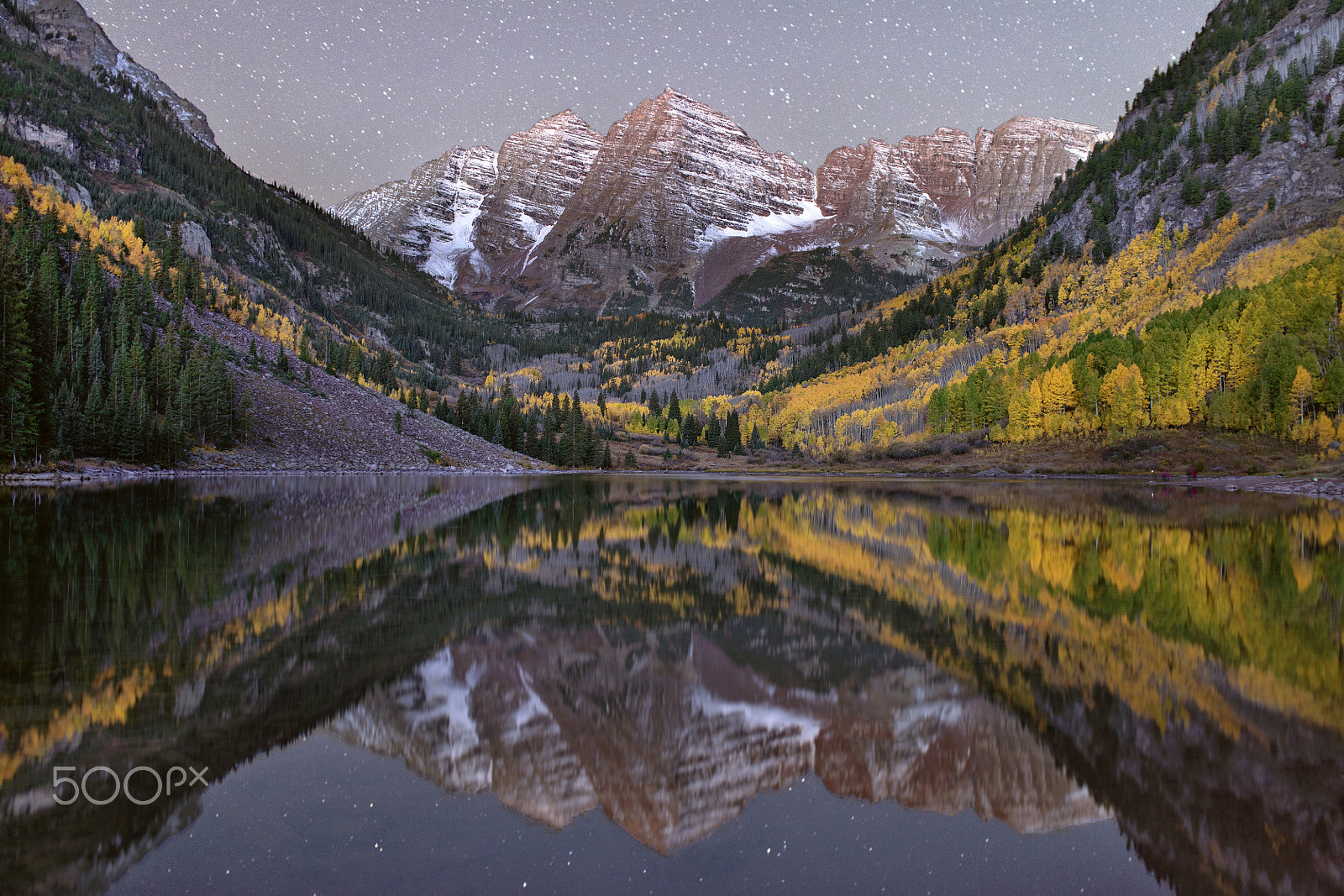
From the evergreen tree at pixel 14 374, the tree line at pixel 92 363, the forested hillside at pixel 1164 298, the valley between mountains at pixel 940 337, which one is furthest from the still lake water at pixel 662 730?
the forested hillside at pixel 1164 298

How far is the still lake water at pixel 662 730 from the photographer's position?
536cm

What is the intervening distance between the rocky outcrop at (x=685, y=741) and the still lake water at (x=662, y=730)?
0.13 feet

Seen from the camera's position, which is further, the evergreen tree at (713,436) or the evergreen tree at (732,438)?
the evergreen tree at (713,436)

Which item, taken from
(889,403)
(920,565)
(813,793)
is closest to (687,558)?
(920,565)

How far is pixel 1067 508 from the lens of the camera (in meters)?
39.1

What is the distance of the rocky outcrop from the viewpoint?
21.4 feet

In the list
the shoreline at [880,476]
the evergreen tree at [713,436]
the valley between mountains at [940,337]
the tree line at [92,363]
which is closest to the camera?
the shoreline at [880,476]

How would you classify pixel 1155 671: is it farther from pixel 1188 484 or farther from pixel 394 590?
pixel 1188 484

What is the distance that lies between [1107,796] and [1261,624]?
856 centimetres

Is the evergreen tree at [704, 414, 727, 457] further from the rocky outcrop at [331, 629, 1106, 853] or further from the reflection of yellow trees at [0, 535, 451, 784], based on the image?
the rocky outcrop at [331, 629, 1106, 853]

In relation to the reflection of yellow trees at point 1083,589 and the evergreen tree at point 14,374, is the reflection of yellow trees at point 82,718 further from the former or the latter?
the evergreen tree at point 14,374

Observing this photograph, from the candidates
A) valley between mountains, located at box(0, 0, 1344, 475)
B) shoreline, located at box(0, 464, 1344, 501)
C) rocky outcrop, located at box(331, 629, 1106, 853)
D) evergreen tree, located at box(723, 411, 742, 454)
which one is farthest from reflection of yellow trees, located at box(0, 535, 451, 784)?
evergreen tree, located at box(723, 411, 742, 454)

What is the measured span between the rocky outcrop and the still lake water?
40 millimetres

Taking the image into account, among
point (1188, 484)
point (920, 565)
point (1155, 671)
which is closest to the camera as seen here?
point (1155, 671)
